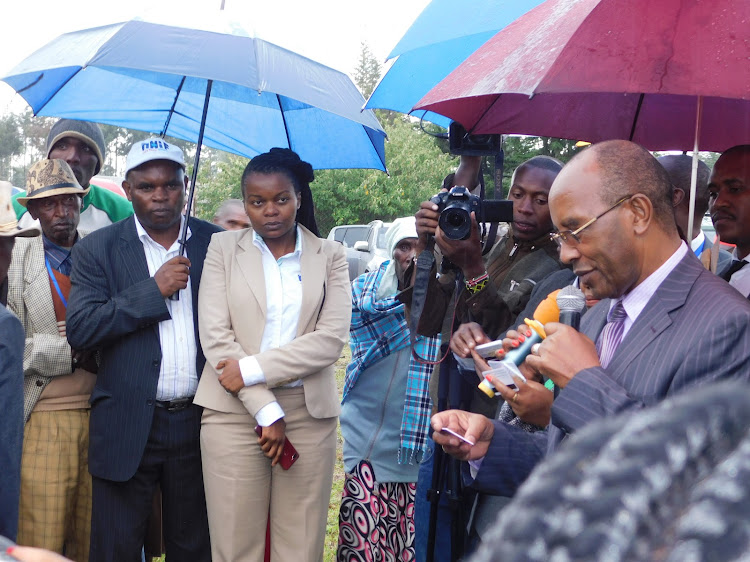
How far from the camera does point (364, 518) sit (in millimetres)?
4094

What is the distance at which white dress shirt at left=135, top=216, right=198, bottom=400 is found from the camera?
141 inches

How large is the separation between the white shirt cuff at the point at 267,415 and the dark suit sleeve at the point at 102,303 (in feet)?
2.08

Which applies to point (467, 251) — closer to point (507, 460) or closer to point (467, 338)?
point (467, 338)

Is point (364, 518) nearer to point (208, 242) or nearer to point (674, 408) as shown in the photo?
point (208, 242)

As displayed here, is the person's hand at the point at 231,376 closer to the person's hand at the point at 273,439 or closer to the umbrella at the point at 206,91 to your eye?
the person's hand at the point at 273,439

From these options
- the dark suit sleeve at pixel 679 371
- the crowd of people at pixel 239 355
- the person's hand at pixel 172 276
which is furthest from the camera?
the person's hand at pixel 172 276

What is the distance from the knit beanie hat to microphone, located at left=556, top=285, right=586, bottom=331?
347cm

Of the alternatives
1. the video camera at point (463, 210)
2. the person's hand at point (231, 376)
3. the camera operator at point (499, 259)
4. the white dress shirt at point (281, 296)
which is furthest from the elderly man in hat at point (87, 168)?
the video camera at point (463, 210)

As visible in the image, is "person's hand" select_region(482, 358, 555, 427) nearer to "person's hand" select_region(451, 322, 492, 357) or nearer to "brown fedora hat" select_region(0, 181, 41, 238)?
"person's hand" select_region(451, 322, 492, 357)

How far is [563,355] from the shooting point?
194cm

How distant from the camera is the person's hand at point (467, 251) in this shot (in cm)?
316

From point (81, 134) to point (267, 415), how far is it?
7.72ft

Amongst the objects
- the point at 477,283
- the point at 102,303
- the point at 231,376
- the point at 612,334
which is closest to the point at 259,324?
the point at 231,376

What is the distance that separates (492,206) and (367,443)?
1.65 m
